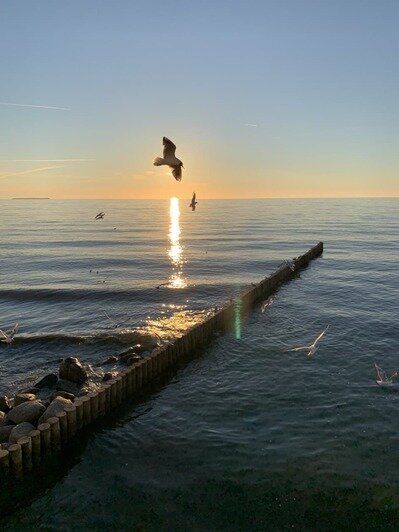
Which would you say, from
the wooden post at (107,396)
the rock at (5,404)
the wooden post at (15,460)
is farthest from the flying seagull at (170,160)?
the rock at (5,404)

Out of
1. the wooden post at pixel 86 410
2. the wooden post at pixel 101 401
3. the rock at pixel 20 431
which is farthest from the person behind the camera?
the wooden post at pixel 101 401

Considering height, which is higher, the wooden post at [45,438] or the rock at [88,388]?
the wooden post at [45,438]

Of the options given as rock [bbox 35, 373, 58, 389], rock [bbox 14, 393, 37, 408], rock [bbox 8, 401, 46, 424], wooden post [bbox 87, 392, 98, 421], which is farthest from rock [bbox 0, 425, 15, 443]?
rock [bbox 35, 373, 58, 389]

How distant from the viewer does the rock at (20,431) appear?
1453 centimetres

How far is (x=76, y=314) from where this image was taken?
113 feet

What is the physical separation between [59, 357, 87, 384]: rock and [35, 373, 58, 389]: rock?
0.39 m

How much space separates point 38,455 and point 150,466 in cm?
360

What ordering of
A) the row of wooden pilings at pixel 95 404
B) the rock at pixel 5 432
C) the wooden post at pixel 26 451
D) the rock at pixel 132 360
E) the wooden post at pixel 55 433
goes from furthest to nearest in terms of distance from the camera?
the rock at pixel 132 360 → the rock at pixel 5 432 → the wooden post at pixel 55 433 → the wooden post at pixel 26 451 → the row of wooden pilings at pixel 95 404

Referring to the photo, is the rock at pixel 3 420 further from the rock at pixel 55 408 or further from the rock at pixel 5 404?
the rock at pixel 55 408

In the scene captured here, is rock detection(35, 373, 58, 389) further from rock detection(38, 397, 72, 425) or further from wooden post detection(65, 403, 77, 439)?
wooden post detection(65, 403, 77, 439)

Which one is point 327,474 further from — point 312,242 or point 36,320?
point 312,242

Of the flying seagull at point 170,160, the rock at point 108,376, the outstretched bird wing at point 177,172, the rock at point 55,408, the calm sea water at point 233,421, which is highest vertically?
the flying seagull at point 170,160

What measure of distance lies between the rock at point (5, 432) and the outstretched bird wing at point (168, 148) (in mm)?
10747

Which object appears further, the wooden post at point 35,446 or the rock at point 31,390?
the rock at point 31,390
